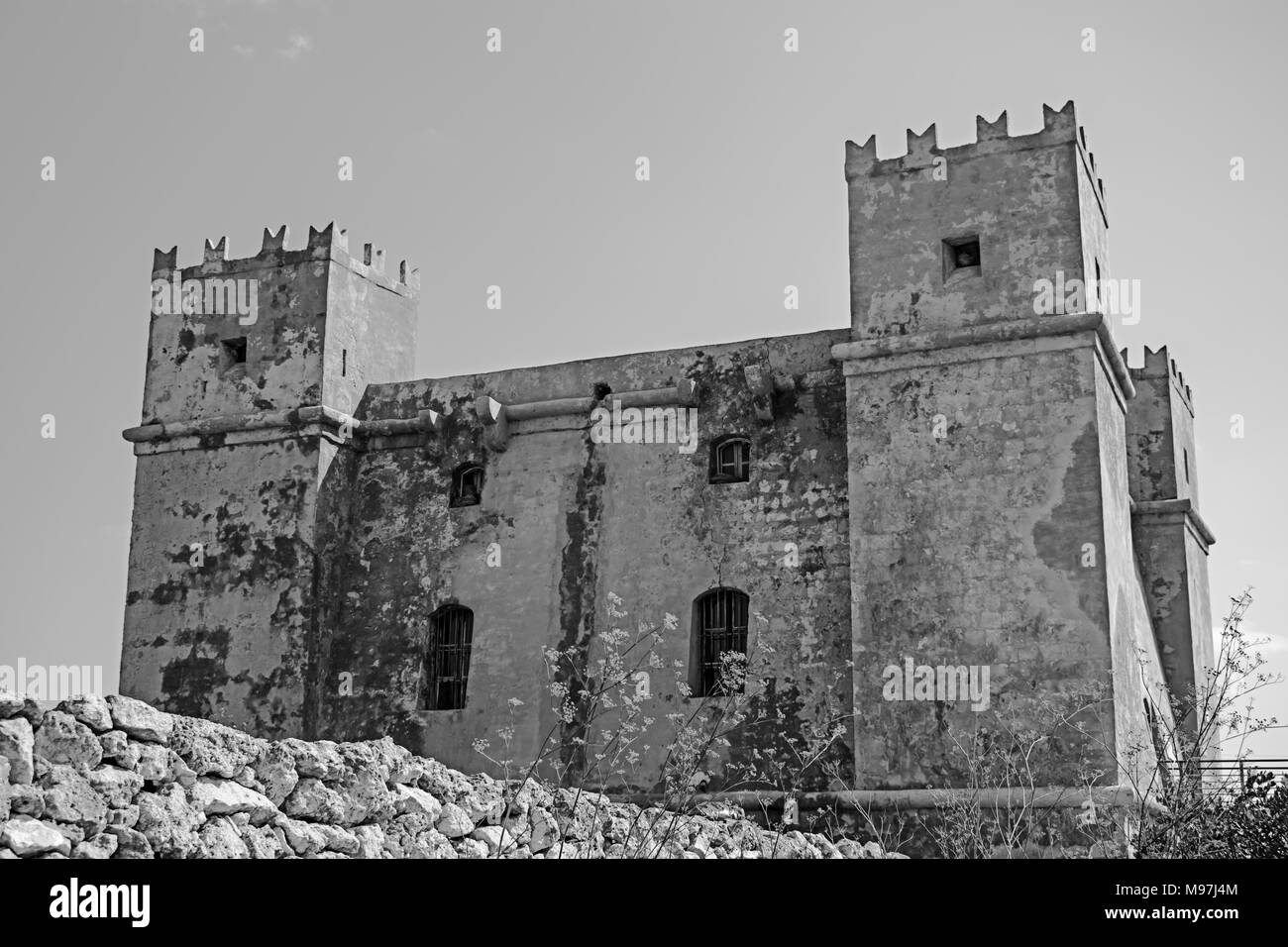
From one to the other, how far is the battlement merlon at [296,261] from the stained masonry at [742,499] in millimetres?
51

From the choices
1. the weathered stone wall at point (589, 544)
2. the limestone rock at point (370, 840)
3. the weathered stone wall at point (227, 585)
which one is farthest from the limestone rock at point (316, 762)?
the weathered stone wall at point (227, 585)

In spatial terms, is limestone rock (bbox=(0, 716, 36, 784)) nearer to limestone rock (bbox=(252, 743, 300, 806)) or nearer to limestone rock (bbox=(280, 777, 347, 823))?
limestone rock (bbox=(252, 743, 300, 806))

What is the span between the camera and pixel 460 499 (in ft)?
65.2

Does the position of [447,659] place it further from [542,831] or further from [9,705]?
[9,705]

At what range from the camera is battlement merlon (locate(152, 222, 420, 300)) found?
68.2ft

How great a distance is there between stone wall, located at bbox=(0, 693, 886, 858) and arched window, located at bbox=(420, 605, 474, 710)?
794 cm

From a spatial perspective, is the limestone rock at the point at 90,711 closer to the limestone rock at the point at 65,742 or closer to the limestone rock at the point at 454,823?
the limestone rock at the point at 65,742

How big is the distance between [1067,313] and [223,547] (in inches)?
448

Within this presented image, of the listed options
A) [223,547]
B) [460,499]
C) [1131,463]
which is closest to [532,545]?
[460,499]

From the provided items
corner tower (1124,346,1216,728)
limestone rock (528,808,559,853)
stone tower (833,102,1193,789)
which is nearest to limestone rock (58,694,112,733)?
limestone rock (528,808,559,853)

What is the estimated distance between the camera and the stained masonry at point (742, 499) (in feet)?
53.0

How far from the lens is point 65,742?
294 inches

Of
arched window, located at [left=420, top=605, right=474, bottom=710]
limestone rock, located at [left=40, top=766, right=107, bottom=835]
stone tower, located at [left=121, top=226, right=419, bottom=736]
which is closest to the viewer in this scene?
limestone rock, located at [left=40, top=766, right=107, bottom=835]
